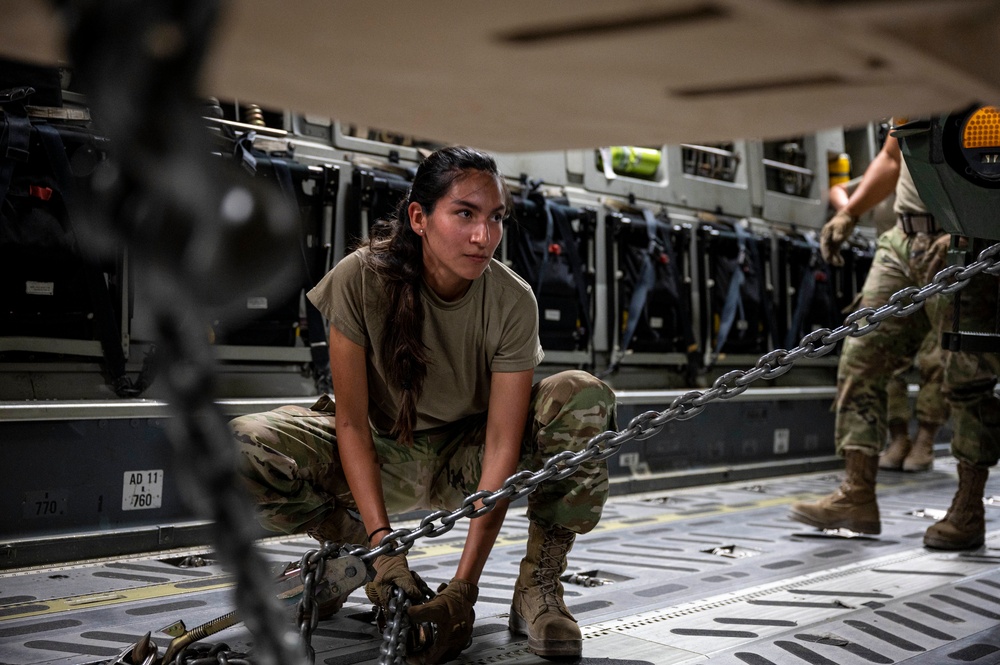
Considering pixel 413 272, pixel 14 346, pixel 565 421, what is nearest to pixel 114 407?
pixel 14 346

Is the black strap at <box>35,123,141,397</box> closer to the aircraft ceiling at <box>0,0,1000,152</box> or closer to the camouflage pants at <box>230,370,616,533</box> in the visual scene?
the camouflage pants at <box>230,370,616,533</box>

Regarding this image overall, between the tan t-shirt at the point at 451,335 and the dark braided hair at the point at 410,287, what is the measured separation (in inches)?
1.2

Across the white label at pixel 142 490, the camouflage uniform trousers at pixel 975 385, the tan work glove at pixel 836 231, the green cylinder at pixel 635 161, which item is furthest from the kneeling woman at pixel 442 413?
the green cylinder at pixel 635 161

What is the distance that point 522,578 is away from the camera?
8.21 feet

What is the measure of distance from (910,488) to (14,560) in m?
4.86

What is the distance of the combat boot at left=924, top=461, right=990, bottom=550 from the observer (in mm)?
3777

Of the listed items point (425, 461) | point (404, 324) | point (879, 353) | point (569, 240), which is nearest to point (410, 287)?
point (404, 324)

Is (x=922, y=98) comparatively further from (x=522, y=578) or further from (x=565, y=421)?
(x=522, y=578)

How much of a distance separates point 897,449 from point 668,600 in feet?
14.5

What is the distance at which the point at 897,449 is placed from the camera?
22.0 feet

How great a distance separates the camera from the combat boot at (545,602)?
2287mm

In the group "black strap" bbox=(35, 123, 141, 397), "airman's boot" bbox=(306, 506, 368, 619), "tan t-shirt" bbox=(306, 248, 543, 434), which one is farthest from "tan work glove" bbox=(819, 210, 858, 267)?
"black strap" bbox=(35, 123, 141, 397)

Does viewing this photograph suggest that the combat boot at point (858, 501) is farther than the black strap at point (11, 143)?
Yes

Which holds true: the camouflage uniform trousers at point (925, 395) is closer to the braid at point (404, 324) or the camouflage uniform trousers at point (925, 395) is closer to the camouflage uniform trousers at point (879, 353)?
the camouflage uniform trousers at point (879, 353)
